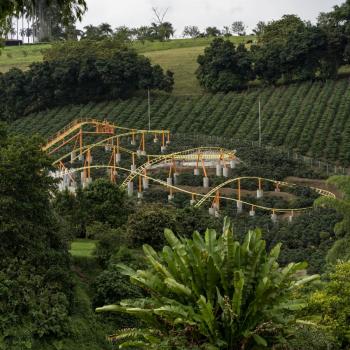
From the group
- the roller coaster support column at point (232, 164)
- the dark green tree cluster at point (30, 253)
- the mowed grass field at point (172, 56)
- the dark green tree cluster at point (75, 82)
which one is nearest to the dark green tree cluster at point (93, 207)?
the dark green tree cluster at point (30, 253)

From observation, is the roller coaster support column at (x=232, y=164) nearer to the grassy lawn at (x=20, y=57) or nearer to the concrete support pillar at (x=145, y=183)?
the concrete support pillar at (x=145, y=183)

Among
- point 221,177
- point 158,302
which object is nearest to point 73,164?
point 221,177

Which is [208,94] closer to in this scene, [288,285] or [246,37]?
[246,37]

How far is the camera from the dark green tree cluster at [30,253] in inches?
948

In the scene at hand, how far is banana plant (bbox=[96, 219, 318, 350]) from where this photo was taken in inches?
673

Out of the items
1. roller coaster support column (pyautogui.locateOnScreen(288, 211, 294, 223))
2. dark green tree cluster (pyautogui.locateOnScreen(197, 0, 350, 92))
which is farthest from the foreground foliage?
dark green tree cluster (pyautogui.locateOnScreen(197, 0, 350, 92))

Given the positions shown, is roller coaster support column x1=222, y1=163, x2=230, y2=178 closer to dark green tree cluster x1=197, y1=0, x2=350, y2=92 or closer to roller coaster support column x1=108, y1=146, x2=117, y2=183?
roller coaster support column x1=108, y1=146, x2=117, y2=183

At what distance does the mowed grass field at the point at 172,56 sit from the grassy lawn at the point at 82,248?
42.7 metres

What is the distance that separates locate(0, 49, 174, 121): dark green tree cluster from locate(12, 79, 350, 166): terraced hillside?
1481mm

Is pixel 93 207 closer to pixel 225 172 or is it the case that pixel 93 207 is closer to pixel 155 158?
pixel 225 172

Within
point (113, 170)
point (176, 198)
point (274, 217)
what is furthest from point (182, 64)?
point (274, 217)

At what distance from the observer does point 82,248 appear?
31562 mm

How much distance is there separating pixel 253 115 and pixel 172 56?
27425 millimetres

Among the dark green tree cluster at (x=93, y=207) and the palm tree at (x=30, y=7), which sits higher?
the palm tree at (x=30, y=7)
